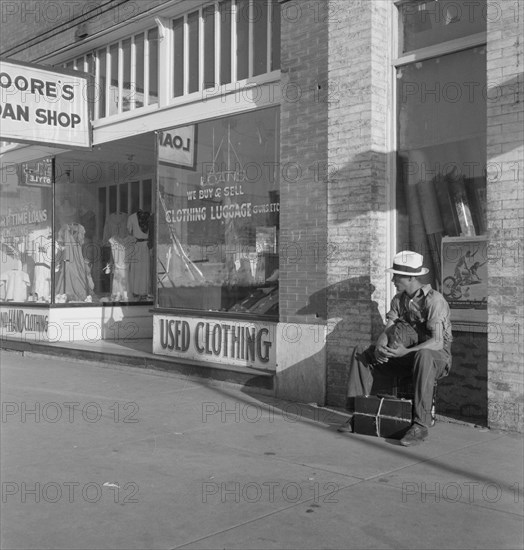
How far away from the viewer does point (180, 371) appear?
942 cm

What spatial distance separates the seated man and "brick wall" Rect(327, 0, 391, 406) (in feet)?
2.42

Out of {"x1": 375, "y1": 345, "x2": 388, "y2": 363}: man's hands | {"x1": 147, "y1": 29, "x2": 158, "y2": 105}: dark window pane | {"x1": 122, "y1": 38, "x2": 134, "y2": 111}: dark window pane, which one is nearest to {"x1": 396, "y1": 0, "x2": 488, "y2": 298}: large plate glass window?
{"x1": 375, "y1": 345, "x2": 388, "y2": 363}: man's hands

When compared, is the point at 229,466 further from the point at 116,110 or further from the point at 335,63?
the point at 116,110

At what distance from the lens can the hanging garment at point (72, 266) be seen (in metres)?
12.9

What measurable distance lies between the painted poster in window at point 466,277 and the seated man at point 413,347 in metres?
0.72

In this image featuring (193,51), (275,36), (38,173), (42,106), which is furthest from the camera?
(38,173)

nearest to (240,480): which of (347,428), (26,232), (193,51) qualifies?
(347,428)

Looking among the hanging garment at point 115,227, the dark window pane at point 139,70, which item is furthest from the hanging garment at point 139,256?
the dark window pane at point 139,70

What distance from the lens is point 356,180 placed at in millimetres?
7516

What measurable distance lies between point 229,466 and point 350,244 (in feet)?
9.66

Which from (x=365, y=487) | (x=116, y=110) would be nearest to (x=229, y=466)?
(x=365, y=487)

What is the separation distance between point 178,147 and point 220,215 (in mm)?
1308

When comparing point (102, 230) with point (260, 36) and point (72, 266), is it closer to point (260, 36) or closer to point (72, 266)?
point (72, 266)

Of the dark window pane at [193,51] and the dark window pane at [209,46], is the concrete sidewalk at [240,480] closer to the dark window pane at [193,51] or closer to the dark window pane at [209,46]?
the dark window pane at [209,46]
